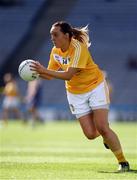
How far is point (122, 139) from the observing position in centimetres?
2166

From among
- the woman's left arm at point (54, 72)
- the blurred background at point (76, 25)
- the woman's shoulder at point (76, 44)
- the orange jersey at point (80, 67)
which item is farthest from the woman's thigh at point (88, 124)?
the blurred background at point (76, 25)

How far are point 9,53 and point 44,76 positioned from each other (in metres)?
30.6

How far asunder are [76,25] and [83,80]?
28.7m

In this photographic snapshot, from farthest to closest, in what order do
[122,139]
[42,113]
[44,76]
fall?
[42,113]
[122,139]
[44,76]

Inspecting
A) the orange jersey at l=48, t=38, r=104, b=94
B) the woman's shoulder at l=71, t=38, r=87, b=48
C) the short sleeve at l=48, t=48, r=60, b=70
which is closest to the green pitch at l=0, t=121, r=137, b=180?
the orange jersey at l=48, t=38, r=104, b=94

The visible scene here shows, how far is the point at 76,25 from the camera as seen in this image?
4003cm

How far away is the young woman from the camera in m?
11.2

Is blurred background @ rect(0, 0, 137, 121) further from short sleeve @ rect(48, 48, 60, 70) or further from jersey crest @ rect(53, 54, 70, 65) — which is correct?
jersey crest @ rect(53, 54, 70, 65)

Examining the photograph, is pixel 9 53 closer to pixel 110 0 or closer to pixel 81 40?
pixel 110 0

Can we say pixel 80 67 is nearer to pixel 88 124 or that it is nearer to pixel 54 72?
pixel 54 72

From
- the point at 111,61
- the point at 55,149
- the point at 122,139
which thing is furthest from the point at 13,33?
the point at 55,149

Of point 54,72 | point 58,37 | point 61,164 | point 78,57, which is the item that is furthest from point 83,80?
point 61,164

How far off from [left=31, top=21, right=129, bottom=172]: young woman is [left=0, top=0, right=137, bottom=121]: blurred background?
2758cm

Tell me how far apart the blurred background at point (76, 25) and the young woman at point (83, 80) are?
27.6 meters
